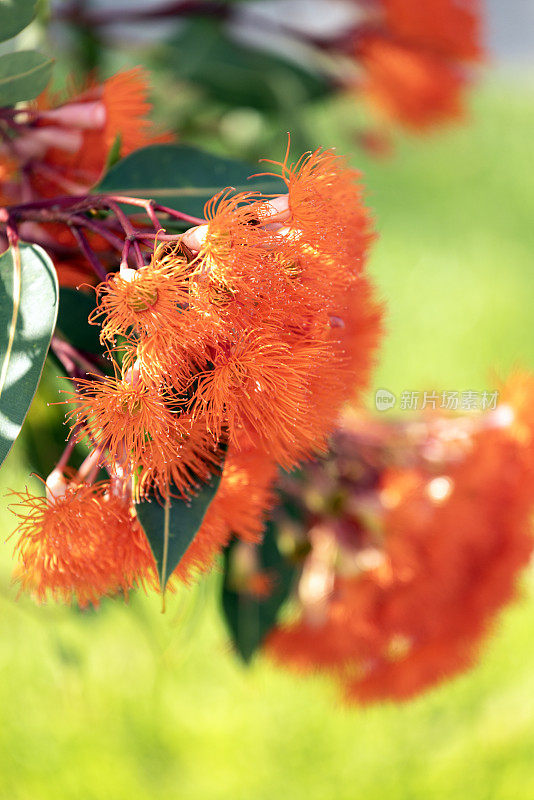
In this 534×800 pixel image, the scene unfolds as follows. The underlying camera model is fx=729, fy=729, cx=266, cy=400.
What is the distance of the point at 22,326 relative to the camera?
467 millimetres

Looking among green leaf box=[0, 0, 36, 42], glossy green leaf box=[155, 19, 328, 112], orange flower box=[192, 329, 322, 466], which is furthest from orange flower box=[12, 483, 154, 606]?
glossy green leaf box=[155, 19, 328, 112]

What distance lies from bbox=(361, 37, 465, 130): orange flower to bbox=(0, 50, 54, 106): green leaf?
774 millimetres

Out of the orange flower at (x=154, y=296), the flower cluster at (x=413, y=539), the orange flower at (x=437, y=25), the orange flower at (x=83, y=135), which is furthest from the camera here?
the orange flower at (x=437, y=25)

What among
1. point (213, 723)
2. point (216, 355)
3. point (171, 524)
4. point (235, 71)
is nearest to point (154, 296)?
point (216, 355)

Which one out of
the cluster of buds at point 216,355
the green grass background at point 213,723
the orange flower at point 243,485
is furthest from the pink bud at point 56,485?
the green grass background at point 213,723

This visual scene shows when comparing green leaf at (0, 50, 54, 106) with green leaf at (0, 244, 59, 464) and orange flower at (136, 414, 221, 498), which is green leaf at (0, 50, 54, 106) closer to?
green leaf at (0, 244, 59, 464)

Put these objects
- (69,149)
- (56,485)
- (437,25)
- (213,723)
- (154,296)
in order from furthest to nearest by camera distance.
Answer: (213,723)
(437,25)
(69,149)
(56,485)
(154,296)

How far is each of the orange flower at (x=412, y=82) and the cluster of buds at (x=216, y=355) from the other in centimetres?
78

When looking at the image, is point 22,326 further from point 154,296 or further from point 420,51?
point 420,51

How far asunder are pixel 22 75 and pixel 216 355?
0.27m

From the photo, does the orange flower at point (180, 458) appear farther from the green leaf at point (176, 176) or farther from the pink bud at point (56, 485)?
the green leaf at point (176, 176)

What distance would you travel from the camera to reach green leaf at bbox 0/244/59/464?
0.45 meters

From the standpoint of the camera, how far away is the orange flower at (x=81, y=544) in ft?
1.52

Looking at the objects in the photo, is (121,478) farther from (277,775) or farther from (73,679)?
(277,775)
